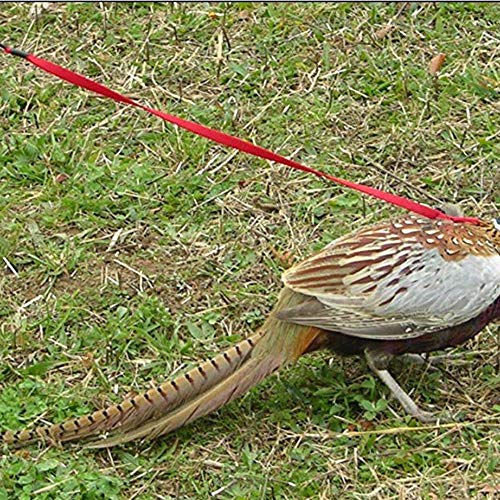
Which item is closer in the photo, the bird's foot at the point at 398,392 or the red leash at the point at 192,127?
the red leash at the point at 192,127

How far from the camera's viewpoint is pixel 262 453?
16.9 ft

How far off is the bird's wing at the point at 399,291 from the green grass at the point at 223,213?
1.43 feet

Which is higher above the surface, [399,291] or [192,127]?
[192,127]

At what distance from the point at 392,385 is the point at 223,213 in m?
1.65

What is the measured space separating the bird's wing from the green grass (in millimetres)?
435

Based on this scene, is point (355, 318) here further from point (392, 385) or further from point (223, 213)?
point (223, 213)

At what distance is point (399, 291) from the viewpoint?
5.07 m

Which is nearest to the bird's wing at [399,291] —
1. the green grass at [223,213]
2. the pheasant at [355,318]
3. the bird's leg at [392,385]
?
the pheasant at [355,318]

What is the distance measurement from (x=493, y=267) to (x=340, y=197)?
63.9 inches

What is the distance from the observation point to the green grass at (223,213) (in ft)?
16.7

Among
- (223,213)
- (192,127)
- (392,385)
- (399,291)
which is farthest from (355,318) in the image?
(223,213)

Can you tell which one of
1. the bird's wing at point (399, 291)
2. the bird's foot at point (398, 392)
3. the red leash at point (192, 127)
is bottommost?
the bird's foot at point (398, 392)

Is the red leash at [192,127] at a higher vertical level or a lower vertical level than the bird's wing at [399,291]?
higher

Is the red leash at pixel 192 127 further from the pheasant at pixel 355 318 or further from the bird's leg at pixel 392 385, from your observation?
the bird's leg at pixel 392 385
